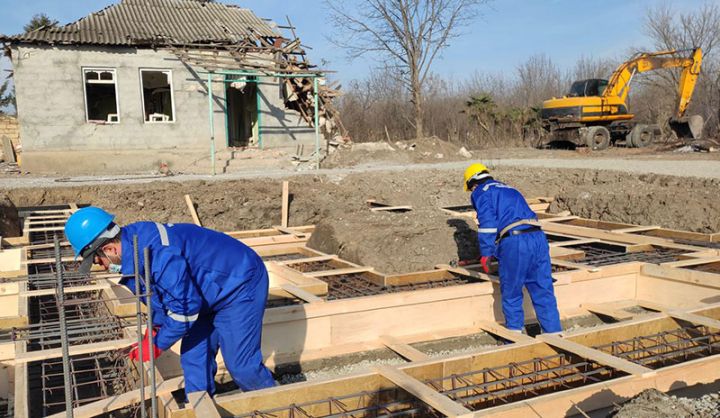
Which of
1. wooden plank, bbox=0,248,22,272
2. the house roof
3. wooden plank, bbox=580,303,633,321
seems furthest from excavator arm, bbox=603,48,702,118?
wooden plank, bbox=0,248,22,272

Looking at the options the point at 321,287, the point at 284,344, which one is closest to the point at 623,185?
the point at 321,287

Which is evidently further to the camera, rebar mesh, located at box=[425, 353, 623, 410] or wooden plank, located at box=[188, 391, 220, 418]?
rebar mesh, located at box=[425, 353, 623, 410]

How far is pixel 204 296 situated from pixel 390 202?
8988 mm

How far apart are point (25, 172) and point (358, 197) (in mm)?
9278

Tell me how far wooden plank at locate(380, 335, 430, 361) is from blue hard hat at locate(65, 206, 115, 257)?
8.39 feet

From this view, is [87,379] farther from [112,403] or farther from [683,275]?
[683,275]

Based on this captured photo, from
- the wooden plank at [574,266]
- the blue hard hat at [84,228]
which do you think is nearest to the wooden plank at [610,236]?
the wooden plank at [574,266]

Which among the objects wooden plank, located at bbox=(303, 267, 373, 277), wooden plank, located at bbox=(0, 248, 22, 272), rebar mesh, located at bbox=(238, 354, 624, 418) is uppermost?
wooden plank, located at bbox=(0, 248, 22, 272)

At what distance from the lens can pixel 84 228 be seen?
10.1 feet

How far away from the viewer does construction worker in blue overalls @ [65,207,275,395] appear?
10.4 ft

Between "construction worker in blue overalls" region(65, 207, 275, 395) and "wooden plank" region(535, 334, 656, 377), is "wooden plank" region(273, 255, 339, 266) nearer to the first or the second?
"construction worker in blue overalls" region(65, 207, 275, 395)

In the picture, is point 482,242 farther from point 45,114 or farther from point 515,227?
point 45,114

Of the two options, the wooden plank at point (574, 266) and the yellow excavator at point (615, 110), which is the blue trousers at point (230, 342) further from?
the yellow excavator at point (615, 110)

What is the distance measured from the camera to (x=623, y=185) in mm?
12398
